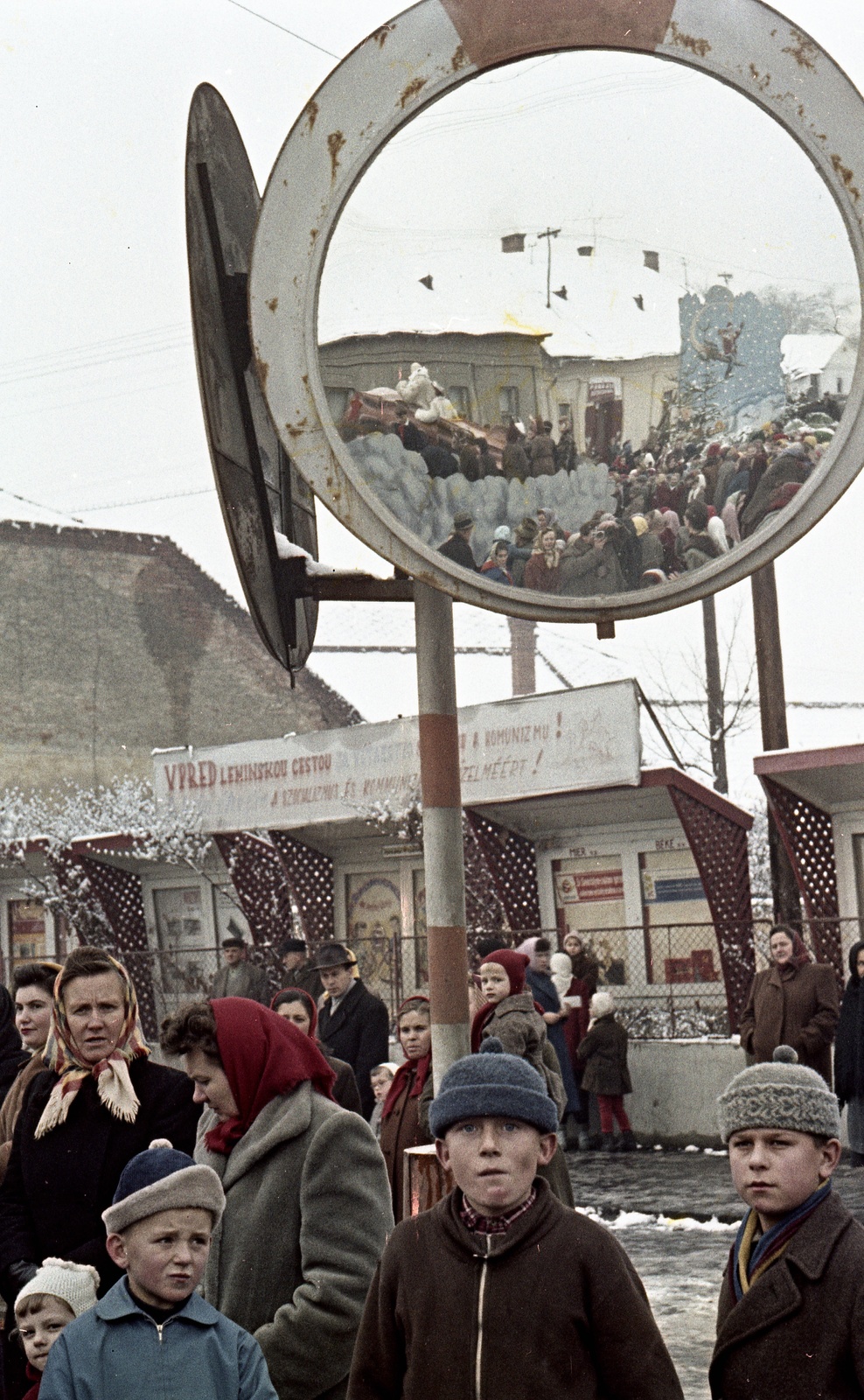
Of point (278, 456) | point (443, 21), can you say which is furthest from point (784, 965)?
point (443, 21)

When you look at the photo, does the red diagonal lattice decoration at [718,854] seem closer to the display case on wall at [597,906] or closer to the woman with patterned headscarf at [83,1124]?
the display case on wall at [597,906]

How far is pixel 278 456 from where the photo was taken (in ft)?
17.4

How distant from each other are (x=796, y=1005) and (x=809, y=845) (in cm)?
311

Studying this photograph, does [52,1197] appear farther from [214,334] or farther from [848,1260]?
[214,334]

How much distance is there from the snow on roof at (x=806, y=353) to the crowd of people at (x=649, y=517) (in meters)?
0.14

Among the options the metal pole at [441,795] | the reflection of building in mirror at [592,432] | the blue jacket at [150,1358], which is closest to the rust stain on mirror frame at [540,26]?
the reflection of building in mirror at [592,432]

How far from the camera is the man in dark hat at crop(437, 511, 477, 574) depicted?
15.0ft

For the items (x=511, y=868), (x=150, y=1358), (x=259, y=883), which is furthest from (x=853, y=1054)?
(x=259, y=883)

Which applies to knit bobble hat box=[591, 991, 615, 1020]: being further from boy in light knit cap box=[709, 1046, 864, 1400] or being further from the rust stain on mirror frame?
boy in light knit cap box=[709, 1046, 864, 1400]

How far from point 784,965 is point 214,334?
928cm

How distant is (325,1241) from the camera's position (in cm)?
375

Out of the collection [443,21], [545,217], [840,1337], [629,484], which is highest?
[443,21]

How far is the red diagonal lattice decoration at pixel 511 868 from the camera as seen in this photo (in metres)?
19.3

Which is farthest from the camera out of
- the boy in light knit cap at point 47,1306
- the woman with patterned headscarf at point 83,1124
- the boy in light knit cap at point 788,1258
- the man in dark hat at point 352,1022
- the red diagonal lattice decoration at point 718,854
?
the red diagonal lattice decoration at point 718,854
